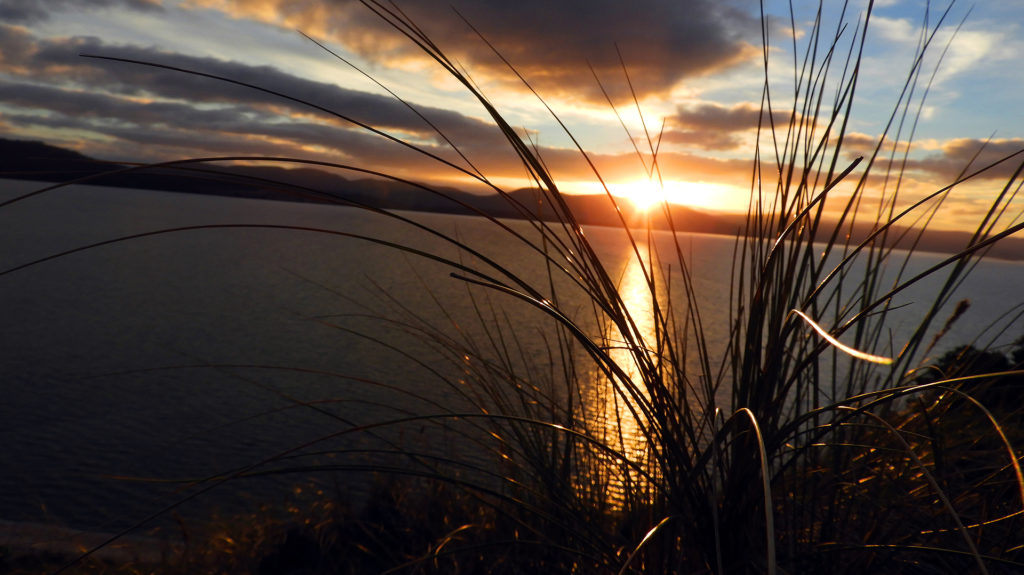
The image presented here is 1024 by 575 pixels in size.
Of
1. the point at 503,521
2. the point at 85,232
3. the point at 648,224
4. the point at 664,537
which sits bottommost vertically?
the point at 85,232

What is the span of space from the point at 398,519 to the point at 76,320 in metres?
7.78

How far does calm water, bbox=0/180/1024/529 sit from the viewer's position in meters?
3.58

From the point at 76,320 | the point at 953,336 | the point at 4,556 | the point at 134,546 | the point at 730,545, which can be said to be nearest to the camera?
the point at 730,545

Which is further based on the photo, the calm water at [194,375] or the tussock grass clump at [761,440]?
the calm water at [194,375]

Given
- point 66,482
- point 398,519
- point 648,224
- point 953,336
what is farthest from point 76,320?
point 953,336

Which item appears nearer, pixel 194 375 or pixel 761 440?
pixel 761 440

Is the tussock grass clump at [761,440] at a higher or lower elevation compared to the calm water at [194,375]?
higher

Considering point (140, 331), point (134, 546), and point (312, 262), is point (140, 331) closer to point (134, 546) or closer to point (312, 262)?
point (134, 546)

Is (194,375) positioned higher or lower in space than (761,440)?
lower

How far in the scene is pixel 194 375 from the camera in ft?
19.2

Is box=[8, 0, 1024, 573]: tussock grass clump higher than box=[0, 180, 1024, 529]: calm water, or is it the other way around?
box=[8, 0, 1024, 573]: tussock grass clump

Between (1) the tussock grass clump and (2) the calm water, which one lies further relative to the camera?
(2) the calm water

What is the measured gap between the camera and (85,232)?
20953 mm

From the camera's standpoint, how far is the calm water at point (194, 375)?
358 centimetres
